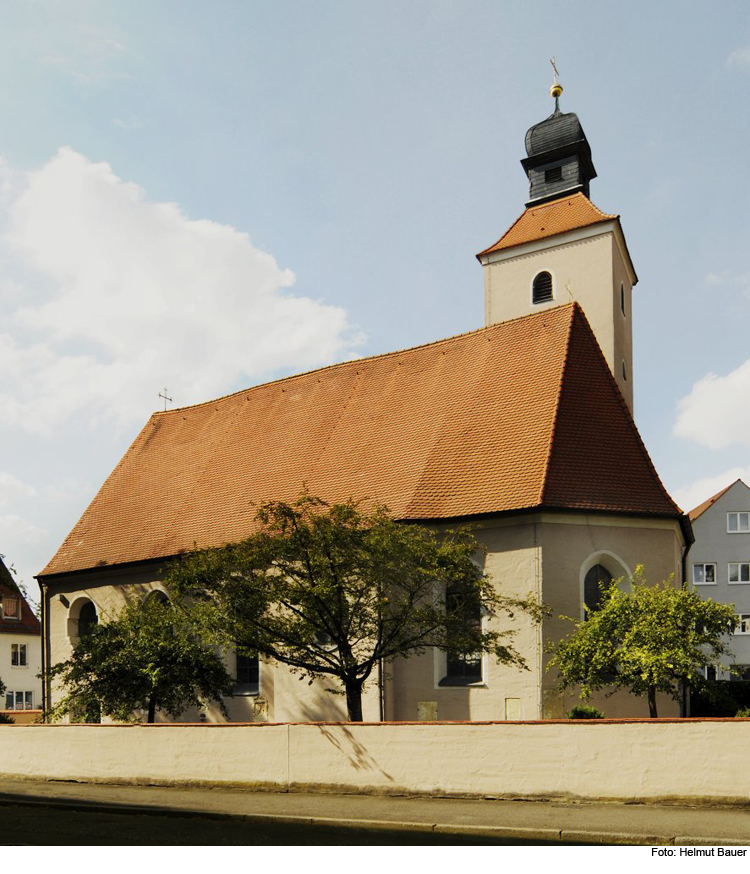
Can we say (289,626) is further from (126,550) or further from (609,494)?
(126,550)

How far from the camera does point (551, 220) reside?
3062cm

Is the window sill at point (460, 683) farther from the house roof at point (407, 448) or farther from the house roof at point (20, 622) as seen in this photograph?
the house roof at point (20, 622)

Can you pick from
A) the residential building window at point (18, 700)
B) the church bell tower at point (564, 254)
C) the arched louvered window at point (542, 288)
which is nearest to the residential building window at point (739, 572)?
the church bell tower at point (564, 254)

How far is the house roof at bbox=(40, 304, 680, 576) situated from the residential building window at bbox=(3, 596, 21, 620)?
21578 millimetres

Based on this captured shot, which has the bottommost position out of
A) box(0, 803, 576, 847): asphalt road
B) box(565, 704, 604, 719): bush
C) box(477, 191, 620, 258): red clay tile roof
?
box(0, 803, 576, 847): asphalt road

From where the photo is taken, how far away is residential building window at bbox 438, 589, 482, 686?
16.9 meters

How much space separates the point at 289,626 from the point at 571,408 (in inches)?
337

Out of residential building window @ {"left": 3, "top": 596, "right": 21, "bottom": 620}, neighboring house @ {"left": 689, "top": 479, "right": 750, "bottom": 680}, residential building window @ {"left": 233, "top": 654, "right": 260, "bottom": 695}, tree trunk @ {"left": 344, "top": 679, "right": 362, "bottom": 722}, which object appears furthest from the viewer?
residential building window @ {"left": 3, "top": 596, "right": 21, "bottom": 620}

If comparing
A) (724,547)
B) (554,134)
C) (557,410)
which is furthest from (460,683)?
(724,547)

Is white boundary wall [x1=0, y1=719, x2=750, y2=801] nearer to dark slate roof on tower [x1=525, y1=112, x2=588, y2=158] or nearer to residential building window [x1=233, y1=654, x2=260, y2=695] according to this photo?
residential building window [x1=233, y1=654, x2=260, y2=695]

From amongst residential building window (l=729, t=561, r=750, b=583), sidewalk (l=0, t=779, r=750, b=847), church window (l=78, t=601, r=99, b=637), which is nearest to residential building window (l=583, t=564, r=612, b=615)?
sidewalk (l=0, t=779, r=750, b=847)

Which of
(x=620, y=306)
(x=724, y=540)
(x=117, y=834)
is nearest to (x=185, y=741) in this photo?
(x=117, y=834)

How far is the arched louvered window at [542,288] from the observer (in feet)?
97.4

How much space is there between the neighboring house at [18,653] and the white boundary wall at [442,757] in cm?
3209
